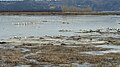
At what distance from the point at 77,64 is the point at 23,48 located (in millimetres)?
11646

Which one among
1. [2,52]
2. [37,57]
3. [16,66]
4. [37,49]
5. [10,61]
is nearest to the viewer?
[16,66]

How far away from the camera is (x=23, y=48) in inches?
1474

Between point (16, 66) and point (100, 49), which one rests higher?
point (16, 66)

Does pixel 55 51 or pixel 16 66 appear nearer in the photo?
pixel 16 66

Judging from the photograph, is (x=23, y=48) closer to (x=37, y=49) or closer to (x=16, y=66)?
(x=37, y=49)

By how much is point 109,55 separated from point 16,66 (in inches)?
357

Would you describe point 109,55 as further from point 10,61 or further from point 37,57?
point 10,61

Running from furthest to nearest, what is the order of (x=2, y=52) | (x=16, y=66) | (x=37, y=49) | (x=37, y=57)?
1. (x=37, y=49)
2. (x=2, y=52)
3. (x=37, y=57)
4. (x=16, y=66)

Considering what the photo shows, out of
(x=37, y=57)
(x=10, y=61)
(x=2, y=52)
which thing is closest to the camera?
(x=10, y=61)

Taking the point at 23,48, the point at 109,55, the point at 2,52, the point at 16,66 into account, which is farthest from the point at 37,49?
the point at 16,66

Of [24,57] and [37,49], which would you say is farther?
[37,49]

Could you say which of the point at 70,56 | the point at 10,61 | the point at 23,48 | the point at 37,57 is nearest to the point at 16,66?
the point at 10,61

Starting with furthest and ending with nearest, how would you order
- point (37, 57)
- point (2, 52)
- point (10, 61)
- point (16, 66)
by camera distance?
point (2, 52)
point (37, 57)
point (10, 61)
point (16, 66)

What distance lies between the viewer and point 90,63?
90.1 ft
